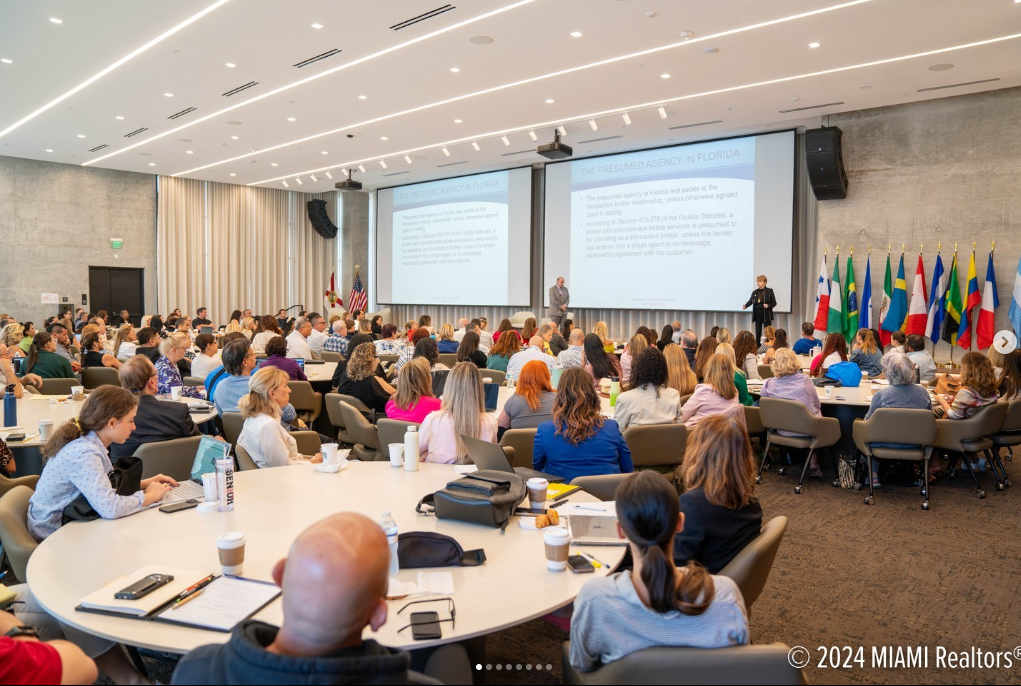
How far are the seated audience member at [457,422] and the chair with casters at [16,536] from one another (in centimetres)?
187

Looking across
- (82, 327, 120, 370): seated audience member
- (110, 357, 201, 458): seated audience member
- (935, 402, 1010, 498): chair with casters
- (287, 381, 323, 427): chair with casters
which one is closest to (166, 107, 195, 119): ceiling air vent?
(82, 327, 120, 370): seated audience member

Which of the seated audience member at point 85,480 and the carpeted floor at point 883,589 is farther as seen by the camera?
the carpeted floor at point 883,589

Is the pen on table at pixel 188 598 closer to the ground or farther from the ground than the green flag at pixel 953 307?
closer to the ground

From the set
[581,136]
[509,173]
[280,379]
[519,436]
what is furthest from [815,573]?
[509,173]

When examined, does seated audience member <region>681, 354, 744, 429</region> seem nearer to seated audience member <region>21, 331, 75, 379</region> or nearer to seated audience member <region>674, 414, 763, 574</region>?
seated audience member <region>674, 414, 763, 574</region>

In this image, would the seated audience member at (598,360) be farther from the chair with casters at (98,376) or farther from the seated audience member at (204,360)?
the chair with casters at (98,376)

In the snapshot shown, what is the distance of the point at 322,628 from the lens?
1.24 meters

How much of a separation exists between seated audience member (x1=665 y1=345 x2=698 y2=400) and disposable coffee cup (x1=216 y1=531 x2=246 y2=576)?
172 inches

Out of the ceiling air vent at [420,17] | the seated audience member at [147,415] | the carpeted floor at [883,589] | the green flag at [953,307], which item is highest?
the ceiling air vent at [420,17]

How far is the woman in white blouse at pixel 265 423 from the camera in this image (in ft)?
12.4

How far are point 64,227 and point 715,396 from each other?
674 inches

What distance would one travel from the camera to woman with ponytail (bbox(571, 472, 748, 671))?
1.65 meters

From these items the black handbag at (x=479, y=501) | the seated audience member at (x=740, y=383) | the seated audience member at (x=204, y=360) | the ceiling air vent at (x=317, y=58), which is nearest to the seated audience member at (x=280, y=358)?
the seated audience member at (x=204, y=360)

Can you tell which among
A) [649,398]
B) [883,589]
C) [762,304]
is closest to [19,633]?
[649,398]
